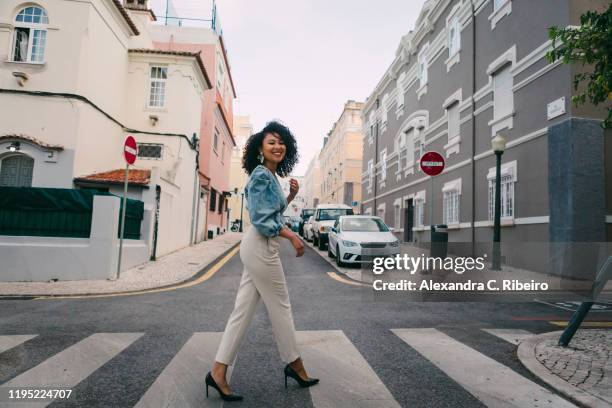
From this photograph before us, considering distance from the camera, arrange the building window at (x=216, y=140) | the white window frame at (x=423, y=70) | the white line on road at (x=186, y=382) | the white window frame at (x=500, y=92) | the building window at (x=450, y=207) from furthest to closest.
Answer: the building window at (x=216, y=140)
the white window frame at (x=423, y=70)
the building window at (x=450, y=207)
the white window frame at (x=500, y=92)
the white line on road at (x=186, y=382)

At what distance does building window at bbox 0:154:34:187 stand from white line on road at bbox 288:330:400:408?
40.4ft

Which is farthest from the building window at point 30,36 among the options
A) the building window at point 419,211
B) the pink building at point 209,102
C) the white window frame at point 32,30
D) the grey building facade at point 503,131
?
the building window at point 419,211

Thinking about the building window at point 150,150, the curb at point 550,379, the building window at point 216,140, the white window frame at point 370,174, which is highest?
the building window at point 216,140

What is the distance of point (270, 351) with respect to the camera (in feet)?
12.9

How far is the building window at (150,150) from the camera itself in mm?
17234

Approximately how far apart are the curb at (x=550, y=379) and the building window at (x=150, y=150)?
16.1 meters

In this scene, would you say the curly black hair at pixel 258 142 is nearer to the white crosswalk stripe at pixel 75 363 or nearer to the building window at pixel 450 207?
the white crosswalk stripe at pixel 75 363

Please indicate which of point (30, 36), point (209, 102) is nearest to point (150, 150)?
point (30, 36)

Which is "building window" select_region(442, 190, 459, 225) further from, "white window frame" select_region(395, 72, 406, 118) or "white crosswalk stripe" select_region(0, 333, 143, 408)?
"white crosswalk stripe" select_region(0, 333, 143, 408)

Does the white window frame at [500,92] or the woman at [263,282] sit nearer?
the woman at [263,282]

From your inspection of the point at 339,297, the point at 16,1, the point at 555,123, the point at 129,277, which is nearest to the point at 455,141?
the point at 555,123

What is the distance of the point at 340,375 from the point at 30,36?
15116 millimetres

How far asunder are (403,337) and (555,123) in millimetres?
8765

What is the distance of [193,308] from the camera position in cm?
602
